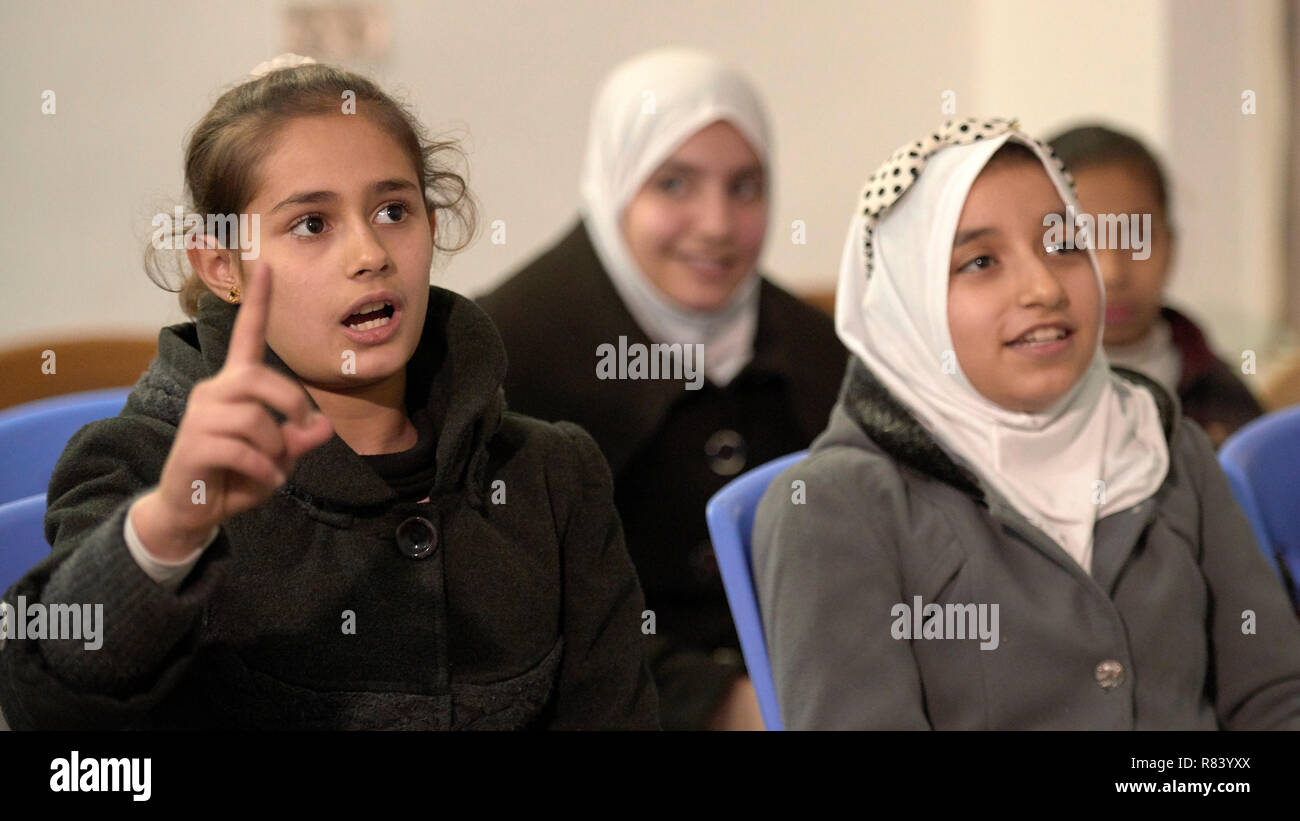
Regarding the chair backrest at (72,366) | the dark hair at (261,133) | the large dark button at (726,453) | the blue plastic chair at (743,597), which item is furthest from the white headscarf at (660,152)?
the dark hair at (261,133)

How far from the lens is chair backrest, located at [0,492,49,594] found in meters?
1.14

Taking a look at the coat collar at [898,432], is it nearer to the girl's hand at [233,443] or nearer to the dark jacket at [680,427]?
the dark jacket at [680,427]

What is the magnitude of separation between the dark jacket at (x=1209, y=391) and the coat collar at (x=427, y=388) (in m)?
1.44

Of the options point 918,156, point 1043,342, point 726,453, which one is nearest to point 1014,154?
point 918,156

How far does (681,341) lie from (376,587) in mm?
977

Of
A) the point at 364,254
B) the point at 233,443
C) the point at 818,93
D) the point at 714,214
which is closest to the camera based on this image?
the point at 233,443

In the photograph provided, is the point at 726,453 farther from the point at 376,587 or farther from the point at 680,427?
the point at 376,587

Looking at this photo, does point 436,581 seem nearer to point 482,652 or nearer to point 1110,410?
point 482,652

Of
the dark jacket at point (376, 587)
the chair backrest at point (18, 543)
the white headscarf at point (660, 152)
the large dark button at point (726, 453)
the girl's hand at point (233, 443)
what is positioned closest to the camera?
the girl's hand at point (233, 443)

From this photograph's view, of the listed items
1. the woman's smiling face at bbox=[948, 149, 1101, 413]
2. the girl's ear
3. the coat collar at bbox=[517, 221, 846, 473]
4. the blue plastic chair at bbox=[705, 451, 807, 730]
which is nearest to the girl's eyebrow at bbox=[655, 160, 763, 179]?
the coat collar at bbox=[517, 221, 846, 473]

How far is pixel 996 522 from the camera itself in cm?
132

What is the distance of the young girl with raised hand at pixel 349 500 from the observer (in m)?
0.99

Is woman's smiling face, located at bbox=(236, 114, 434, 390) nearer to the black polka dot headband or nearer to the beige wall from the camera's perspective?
the black polka dot headband
